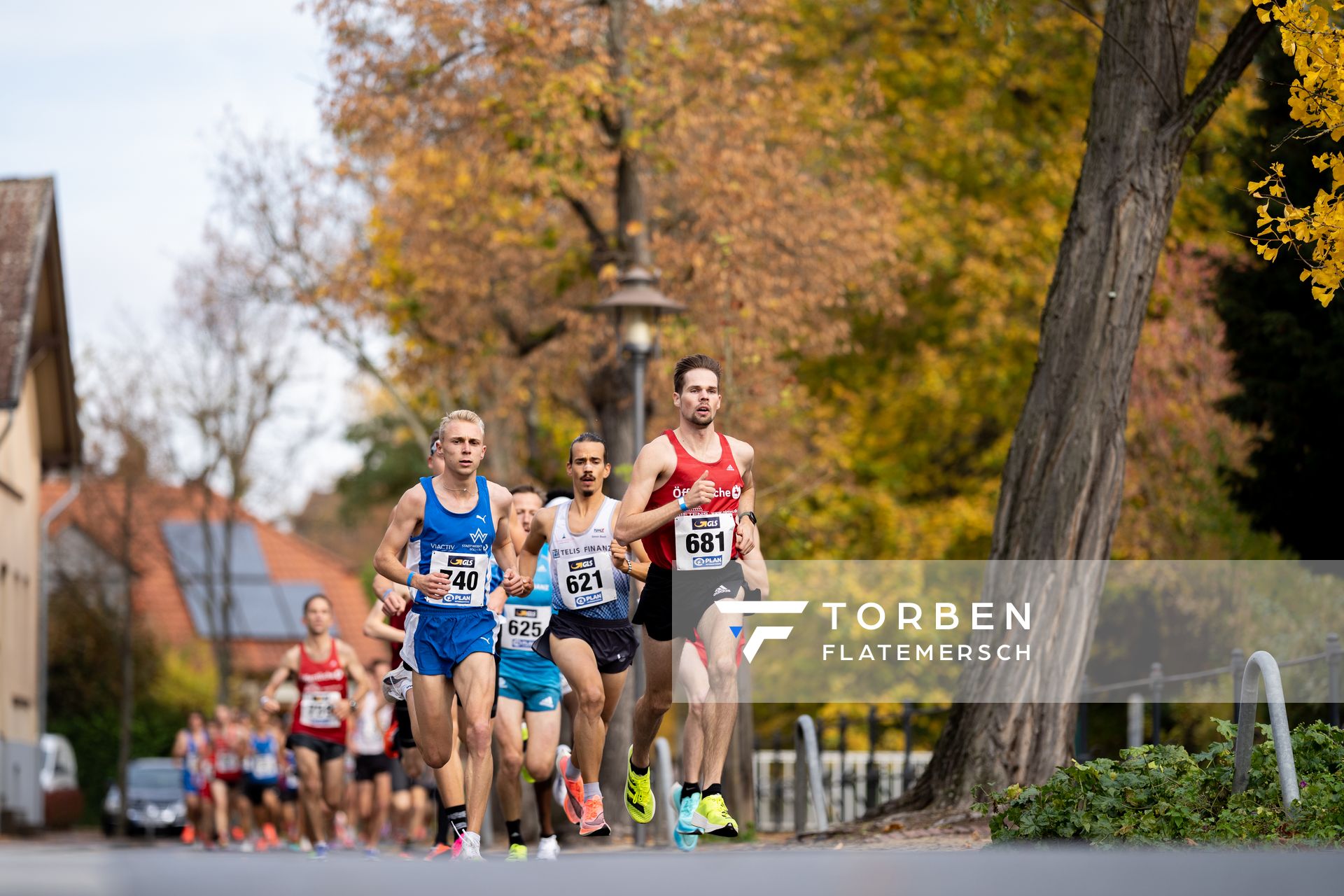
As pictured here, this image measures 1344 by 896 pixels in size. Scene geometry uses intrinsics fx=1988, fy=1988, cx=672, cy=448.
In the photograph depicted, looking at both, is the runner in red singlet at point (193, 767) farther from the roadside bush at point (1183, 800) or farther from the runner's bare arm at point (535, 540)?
the roadside bush at point (1183, 800)

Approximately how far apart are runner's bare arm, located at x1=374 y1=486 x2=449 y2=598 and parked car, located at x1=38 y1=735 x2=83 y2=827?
3065cm

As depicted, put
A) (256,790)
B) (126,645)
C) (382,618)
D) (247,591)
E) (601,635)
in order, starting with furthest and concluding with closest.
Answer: (247,591)
(126,645)
(256,790)
(382,618)
(601,635)

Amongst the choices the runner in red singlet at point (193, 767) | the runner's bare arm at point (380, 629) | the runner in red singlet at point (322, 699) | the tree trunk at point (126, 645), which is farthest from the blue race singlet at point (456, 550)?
the tree trunk at point (126, 645)

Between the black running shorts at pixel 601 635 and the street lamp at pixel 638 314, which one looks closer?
the black running shorts at pixel 601 635

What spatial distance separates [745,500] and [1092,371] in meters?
4.46

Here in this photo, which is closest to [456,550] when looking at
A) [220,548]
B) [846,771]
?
[846,771]

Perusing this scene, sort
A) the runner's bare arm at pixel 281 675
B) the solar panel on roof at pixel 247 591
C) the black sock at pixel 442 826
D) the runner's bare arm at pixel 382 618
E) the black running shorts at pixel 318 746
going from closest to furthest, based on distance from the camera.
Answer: the black sock at pixel 442 826
the runner's bare arm at pixel 382 618
the black running shorts at pixel 318 746
the runner's bare arm at pixel 281 675
the solar panel on roof at pixel 247 591

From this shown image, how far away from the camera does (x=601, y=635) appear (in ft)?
37.1

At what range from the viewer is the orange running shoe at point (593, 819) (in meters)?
11.0

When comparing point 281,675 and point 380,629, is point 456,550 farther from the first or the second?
point 281,675

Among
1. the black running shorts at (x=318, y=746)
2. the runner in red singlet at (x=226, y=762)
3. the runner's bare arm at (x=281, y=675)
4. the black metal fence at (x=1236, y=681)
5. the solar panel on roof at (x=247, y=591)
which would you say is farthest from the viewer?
the solar panel on roof at (x=247, y=591)

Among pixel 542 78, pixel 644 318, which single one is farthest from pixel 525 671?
pixel 542 78

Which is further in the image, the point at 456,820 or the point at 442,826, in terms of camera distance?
the point at 442,826

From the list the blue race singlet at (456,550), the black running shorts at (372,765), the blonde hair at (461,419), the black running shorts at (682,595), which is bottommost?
the black running shorts at (372,765)
